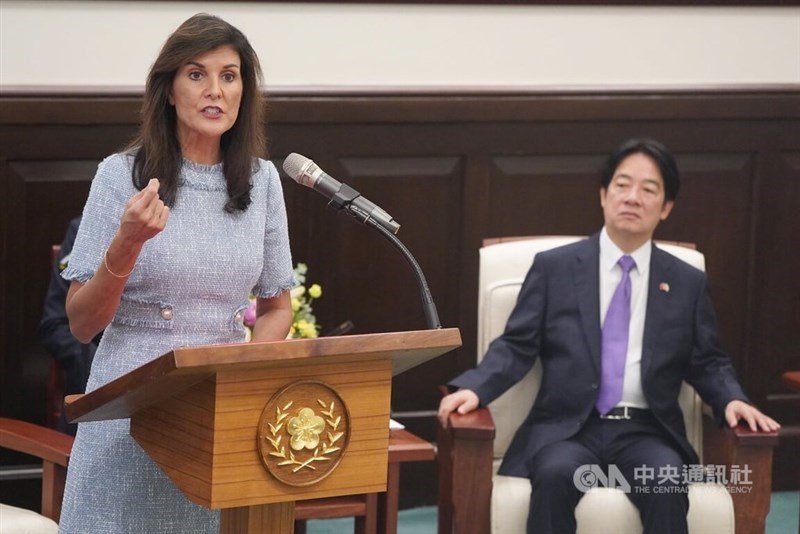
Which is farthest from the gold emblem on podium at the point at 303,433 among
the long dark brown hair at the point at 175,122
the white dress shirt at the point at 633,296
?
the white dress shirt at the point at 633,296

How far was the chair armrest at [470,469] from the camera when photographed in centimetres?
354

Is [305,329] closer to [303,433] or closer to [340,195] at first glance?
[340,195]

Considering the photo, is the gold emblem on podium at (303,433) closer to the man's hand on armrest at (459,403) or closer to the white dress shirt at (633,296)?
the man's hand on armrest at (459,403)

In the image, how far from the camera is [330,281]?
4641mm

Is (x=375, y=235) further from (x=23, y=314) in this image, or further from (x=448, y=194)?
(x=23, y=314)

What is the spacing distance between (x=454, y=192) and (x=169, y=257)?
255 centimetres

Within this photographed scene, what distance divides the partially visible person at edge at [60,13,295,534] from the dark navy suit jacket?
156 centimetres

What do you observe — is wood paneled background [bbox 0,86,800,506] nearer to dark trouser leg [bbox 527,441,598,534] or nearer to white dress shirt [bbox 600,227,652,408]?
white dress shirt [bbox 600,227,652,408]

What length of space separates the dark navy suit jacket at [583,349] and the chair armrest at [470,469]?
0.68 ft

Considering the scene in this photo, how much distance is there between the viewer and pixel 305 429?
6.41 ft

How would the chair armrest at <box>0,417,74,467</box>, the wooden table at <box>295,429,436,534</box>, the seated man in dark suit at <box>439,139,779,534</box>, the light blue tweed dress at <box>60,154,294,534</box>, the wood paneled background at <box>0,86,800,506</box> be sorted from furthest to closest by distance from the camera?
the wood paneled background at <box>0,86,800,506</box> → the seated man in dark suit at <box>439,139,779,534</box> → the wooden table at <box>295,429,436,534</box> → the chair armrest at <box>0,417,74,467</box> → the light blue tweed dress at <box>60,154,294,534</box>

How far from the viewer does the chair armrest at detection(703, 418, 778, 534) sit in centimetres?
363

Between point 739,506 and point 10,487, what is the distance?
2321 millimetres

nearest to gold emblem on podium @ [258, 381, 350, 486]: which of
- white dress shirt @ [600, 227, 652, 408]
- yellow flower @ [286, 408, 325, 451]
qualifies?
yellow flower @ [286, 408, 325, 451]
